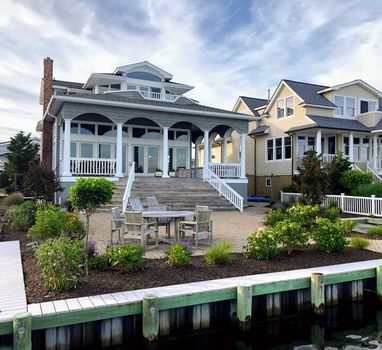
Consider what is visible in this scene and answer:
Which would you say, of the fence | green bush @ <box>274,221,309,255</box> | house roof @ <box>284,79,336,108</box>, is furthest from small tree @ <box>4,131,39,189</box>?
green bush @ <box>274,221,309,255</box>

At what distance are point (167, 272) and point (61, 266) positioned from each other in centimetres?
184

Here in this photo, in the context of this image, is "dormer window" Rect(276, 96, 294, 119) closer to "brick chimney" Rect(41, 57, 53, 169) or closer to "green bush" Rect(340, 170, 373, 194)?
"green bush" Rect(340, 170, 373, 194)

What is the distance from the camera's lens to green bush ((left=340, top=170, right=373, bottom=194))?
18516mm

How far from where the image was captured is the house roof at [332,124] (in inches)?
876

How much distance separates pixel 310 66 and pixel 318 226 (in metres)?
13.9

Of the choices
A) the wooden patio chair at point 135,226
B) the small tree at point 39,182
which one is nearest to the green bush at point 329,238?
the wooden patio chair at point 135,226

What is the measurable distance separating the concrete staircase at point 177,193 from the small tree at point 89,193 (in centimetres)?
950

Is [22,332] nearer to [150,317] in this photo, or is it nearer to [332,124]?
[150,317]

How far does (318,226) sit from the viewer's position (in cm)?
852

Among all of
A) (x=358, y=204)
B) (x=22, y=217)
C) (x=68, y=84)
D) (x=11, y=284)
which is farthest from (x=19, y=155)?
(x=11, y=284)

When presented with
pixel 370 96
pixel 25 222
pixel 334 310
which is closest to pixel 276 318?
pixel 334 310

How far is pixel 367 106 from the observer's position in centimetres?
2577

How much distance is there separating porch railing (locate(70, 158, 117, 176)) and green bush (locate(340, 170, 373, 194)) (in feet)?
38.7

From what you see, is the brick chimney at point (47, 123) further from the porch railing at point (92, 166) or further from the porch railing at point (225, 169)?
the porch railing at point (225, 169)
